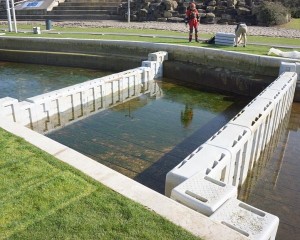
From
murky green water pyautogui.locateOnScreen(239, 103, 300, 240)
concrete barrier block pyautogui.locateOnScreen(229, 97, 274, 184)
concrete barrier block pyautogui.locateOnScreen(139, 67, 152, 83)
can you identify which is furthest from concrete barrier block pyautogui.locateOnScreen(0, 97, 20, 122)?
concrete barrier block pyautogui.locateOnScreen(139, 67, 152, 83)

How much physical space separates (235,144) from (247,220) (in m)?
2.66

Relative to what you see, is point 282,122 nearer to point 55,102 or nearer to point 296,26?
point 55,102

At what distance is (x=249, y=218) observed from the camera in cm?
395

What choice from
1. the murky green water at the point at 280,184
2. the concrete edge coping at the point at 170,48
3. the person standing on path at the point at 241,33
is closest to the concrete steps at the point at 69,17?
the concrete edge coping at the point at 170,48

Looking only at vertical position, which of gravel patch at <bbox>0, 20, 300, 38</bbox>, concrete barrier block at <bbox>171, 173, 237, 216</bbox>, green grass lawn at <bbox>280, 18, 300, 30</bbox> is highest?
green grass lawn at <bbox>280, 18, 300, 30</bbox>

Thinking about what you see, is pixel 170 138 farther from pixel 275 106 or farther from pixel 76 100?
pixel 76 100

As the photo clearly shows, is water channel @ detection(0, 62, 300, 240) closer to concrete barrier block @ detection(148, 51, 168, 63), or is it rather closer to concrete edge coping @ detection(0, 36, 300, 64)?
concrete barrier block @ detection(148, 51, 168, 63)

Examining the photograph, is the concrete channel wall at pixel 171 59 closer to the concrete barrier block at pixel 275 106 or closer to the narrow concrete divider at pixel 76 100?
the narrow concrete divider at pixel 76 100

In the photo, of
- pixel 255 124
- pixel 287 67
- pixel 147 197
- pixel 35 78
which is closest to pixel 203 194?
pixel 147 197

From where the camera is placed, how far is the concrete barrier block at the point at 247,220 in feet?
12.3

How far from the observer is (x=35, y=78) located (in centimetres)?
1623

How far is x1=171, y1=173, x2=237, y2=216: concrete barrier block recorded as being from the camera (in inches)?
161

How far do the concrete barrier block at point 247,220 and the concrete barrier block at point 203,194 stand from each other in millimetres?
95

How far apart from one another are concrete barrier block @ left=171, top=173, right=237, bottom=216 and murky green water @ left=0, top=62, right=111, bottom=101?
9.91 m
